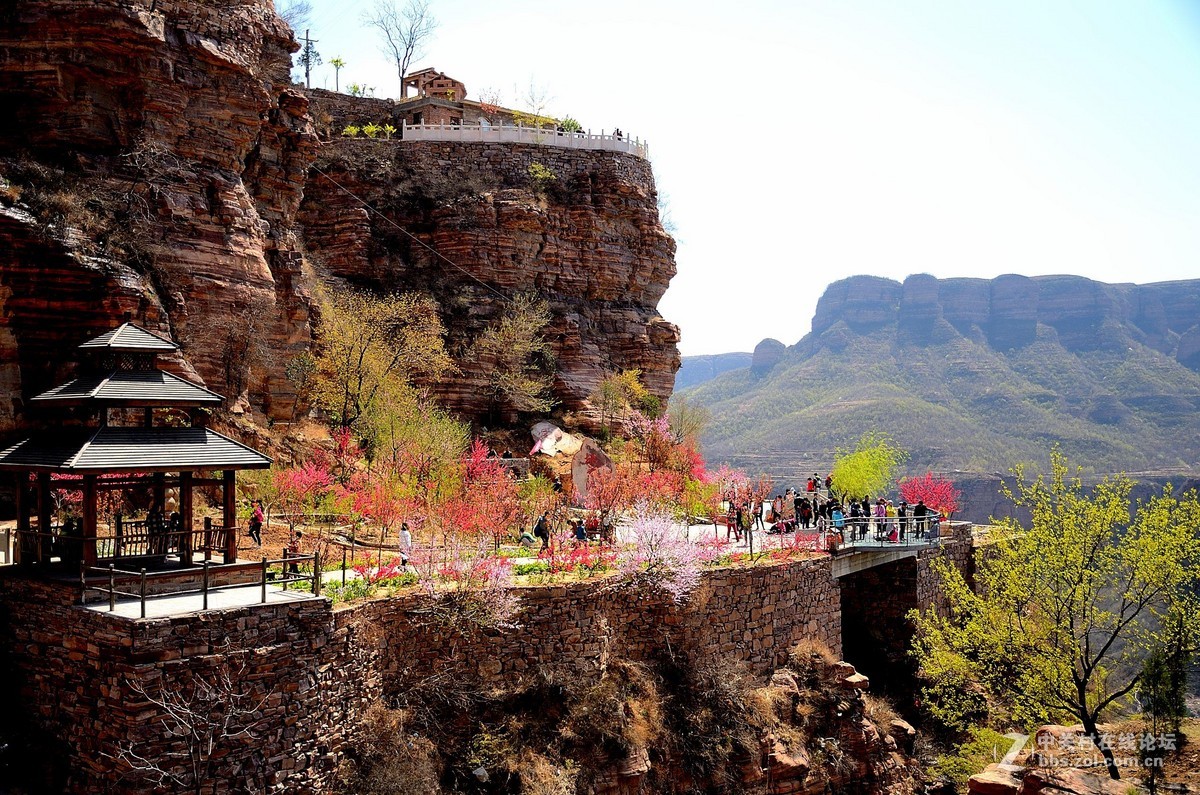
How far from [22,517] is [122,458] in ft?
11.9

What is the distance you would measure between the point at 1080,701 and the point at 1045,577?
2976 millimetres

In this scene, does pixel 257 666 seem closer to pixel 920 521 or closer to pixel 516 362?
pixel 920 521

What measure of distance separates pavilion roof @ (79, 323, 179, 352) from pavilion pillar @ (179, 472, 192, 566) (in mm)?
2403

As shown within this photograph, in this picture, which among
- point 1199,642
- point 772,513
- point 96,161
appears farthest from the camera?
point 772,513

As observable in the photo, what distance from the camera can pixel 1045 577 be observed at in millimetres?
21219

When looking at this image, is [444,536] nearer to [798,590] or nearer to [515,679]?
[515,679]

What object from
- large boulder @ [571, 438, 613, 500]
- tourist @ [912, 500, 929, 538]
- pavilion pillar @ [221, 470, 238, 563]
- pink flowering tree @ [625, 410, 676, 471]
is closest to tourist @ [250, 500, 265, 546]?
pavilion pillar @ [221, 470, 238, 563]

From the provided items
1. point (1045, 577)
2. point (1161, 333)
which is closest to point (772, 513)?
point (1045, 577)

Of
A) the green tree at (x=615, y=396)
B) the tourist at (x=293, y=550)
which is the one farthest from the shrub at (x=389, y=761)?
the green tree at (x=615, y=396)

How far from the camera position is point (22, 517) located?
1700 centimetres

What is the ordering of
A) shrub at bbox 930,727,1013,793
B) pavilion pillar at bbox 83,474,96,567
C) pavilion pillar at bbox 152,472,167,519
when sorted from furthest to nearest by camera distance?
shrub at bbox 930,727,1013,793 → pavilion pillar at bbox 152,472,167,519 → pavilion pillar at bbox 83,474,96,567

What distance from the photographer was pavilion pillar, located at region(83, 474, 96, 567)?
15.2 metres

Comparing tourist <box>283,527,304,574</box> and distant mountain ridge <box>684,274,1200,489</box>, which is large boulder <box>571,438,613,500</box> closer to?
tourist <box>283,527,304,574</box>

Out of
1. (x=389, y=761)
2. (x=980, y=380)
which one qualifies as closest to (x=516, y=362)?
(x=389, y=761)
